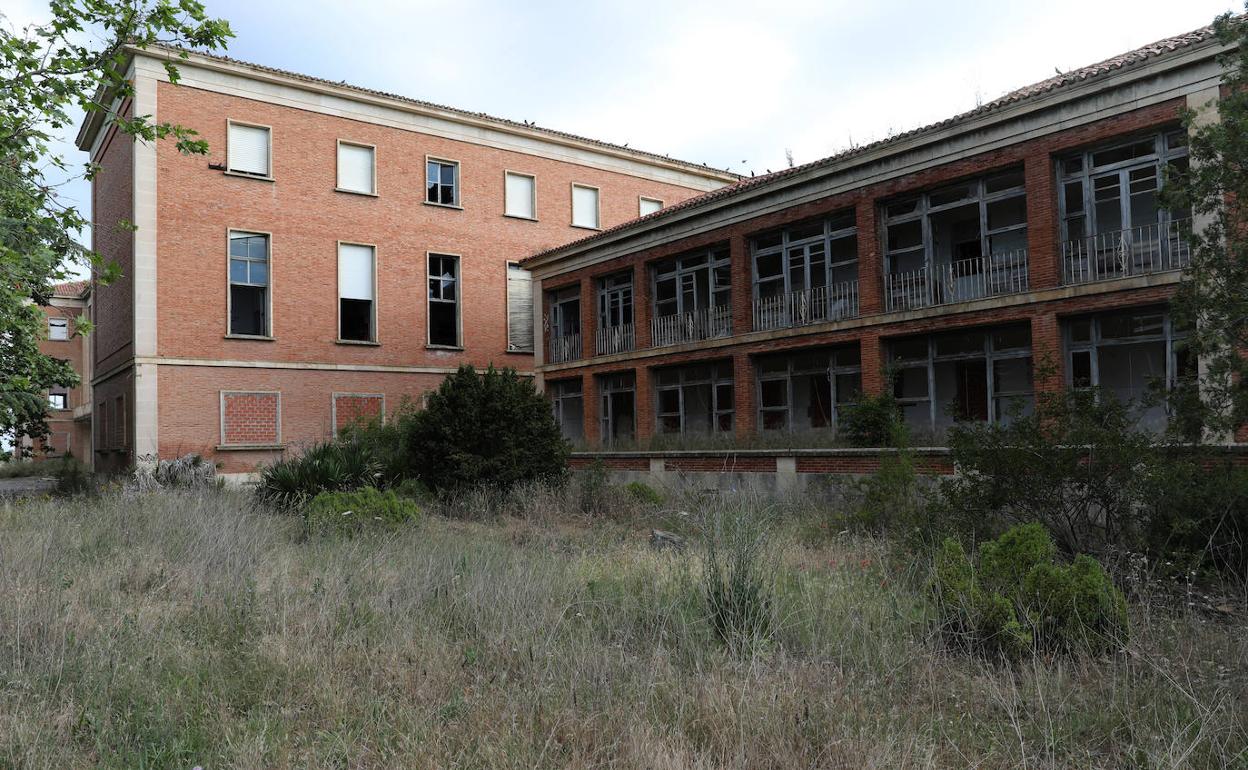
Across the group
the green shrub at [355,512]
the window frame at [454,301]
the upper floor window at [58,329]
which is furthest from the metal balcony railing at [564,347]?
the upper floor window at [58,329]

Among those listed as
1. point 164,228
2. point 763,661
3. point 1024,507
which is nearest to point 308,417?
point 164,228

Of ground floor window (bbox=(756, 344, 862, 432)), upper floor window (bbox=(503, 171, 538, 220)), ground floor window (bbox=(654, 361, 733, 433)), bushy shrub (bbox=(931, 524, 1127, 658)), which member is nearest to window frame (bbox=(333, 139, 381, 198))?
upper floor window (bbox=(503, 171, 538, 220))

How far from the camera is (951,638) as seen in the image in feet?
18.1

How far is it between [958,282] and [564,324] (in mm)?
13992

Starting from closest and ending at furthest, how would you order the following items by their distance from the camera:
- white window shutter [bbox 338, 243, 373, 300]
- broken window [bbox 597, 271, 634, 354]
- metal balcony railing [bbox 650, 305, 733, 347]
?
metal balcony railing [bbox 650, 305, 733, 347] → broken window [bbox 597, 271, 634, 354] → white window shutter [bbox 338, 243, 373, 300]

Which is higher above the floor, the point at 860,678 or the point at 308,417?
the point at 308,417

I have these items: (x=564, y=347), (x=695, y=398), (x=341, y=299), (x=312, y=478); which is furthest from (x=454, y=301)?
(x=312, y=478)

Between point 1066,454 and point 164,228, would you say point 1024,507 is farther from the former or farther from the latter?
point 164,228

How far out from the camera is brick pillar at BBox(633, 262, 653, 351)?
25.2 metres

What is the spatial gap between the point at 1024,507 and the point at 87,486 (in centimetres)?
1853

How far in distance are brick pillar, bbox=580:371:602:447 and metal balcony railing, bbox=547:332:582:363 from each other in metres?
1.21

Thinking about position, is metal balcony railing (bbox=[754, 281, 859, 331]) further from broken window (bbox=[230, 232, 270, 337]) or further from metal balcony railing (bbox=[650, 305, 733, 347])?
broken window (bbox=[230, 232, 270, 337])

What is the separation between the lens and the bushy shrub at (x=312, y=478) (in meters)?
13.7

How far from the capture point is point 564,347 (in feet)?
92.9
